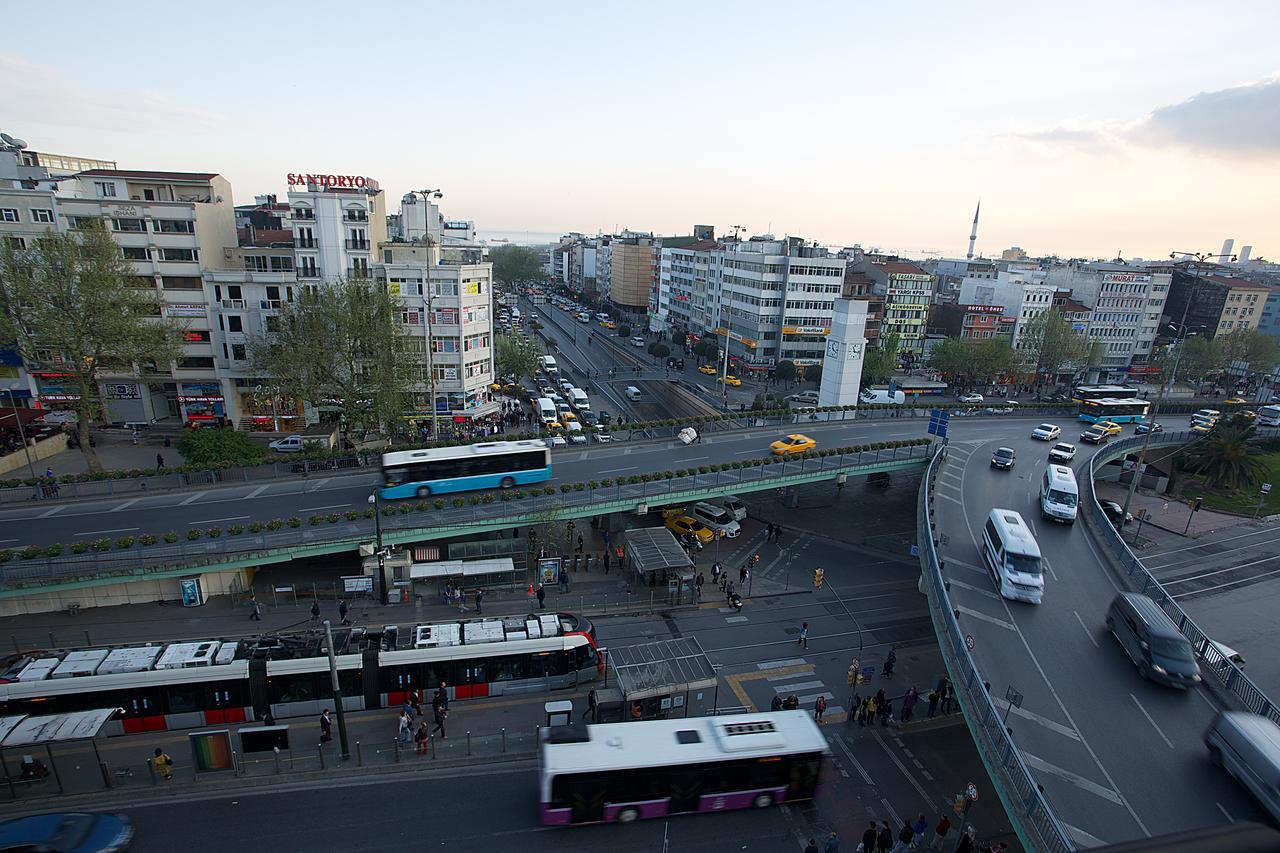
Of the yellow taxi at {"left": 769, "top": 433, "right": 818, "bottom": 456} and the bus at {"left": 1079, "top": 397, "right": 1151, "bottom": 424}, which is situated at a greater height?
the yellow taxi at {"left": 769, "top": 433, "right": 818, "bottom": 456}

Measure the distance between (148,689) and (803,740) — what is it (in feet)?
70.4

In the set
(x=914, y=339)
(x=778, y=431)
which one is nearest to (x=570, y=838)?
(x=778, y=431)

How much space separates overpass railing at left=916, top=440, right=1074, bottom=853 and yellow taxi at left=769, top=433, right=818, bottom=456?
1774cm

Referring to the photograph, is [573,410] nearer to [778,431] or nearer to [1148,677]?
[778,431]

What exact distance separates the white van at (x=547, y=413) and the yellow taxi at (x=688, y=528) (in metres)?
22.5

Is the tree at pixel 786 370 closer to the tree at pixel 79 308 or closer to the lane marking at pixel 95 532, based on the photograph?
the tree at pixel 79 308

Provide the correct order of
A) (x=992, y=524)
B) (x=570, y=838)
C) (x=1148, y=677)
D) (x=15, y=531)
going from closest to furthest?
(x=570, y=838) < (x=1148, y=677) < (x=992, y=524) < (x=15, y=531)

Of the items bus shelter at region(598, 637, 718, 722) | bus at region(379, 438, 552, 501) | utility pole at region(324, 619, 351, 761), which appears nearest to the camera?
utility pole at region(324, 619, 351, 761)

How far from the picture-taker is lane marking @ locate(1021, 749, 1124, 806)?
16.7 m

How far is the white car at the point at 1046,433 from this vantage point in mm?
51906

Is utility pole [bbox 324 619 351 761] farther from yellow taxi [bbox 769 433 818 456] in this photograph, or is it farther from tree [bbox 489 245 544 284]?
tree [bbox 489 245 544 284]

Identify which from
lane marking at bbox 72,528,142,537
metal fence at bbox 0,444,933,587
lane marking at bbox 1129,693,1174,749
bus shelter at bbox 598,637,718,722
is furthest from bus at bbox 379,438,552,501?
lane marking at bbox 1129,693,1174,749

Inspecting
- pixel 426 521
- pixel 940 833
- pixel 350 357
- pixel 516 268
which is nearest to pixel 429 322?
pixel 350 357

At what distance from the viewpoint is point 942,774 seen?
2266cm
